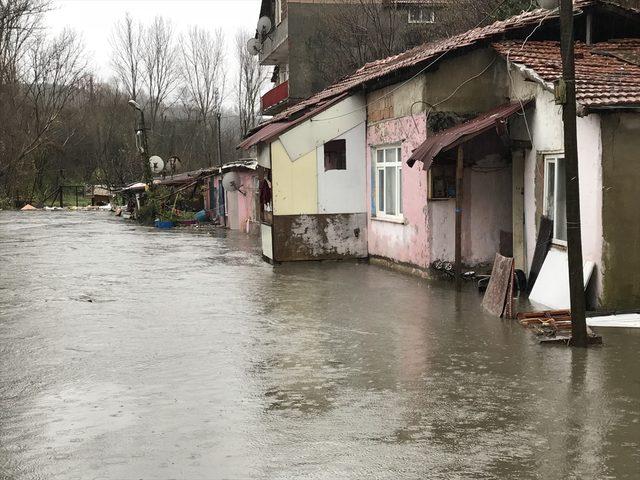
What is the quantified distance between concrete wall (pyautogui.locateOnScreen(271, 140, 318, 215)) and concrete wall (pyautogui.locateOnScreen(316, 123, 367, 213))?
17cm

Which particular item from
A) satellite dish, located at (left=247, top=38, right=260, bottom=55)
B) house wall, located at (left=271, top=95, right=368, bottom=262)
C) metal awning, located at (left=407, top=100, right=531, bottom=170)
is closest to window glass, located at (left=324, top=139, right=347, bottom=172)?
house wall, located at (left=271, top=95, right=368, bottom=262)

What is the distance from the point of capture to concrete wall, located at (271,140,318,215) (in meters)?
17.7

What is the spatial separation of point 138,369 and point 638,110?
7061 mm

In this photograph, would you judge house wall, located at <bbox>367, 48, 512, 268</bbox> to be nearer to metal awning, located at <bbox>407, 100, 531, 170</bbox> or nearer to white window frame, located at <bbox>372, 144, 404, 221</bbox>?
metal awning, located at <bbox>407, 100, 531, 170</bbox>

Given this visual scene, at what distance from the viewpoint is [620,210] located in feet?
33.8

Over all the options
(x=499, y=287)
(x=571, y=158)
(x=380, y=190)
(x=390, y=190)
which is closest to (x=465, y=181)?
(x=390, y=190)

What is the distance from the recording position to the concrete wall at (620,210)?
10.3 meters

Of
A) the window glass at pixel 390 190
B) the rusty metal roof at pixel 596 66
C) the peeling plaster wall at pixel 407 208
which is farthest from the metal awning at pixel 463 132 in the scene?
the window glass at pixel 390 190

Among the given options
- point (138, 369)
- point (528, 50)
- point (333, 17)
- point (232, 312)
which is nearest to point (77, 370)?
point (138, 369)

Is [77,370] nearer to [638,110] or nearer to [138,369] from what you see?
[138,369]

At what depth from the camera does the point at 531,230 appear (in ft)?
41.5

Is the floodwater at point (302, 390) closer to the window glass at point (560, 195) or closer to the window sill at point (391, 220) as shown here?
the window glass at point (560, 195)

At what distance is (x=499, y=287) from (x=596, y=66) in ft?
13.8

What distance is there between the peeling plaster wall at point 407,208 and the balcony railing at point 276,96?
59.3 feet
